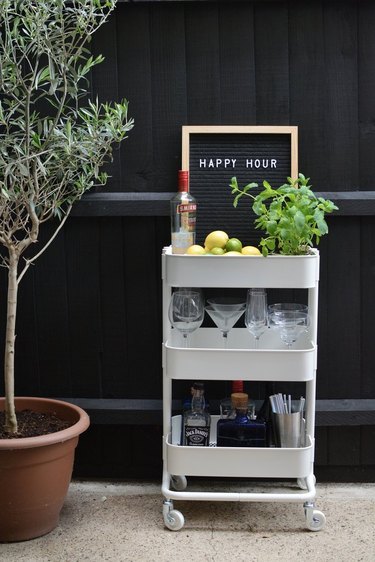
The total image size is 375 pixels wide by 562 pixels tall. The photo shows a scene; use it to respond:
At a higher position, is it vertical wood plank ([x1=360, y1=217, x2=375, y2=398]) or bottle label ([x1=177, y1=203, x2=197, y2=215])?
bottle label ([x1=177, y1=203, x2=197, y2=215])

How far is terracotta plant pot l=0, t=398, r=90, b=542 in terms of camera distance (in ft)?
8.83

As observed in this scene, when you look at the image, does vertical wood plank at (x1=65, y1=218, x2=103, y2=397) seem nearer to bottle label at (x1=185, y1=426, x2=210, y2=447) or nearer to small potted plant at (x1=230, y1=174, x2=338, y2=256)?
bottle label at (x1=185, y1=426, x2=210, y2=447)

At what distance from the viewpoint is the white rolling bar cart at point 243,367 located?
2758 mm

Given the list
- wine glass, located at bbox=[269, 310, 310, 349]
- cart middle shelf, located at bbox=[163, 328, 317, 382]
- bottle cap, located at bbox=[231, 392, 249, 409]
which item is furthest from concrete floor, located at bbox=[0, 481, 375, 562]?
wine glass, located at bbox=[269, 310, 310, 349]

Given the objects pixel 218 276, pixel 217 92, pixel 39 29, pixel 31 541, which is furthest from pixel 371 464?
pixel 39 29

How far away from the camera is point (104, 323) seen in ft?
10.5

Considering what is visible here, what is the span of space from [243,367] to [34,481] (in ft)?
2.49

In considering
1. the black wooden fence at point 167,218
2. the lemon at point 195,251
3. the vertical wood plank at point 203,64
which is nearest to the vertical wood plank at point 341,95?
the black wooden fence at point 167,218

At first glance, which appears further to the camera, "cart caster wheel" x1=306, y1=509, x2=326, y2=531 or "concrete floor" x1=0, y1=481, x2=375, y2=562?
"cart caster wheel" x1=306, y1=509, x2=326, y2=531

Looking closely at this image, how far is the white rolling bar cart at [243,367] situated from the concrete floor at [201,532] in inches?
3.4

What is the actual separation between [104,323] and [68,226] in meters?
0.38

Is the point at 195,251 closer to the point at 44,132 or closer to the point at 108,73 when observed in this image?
the point at 44,132

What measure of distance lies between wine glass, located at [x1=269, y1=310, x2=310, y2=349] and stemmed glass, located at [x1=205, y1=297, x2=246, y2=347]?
0.12m

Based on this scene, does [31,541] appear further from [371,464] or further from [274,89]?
[274,89]
